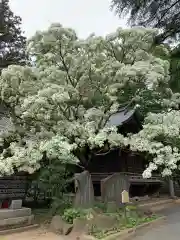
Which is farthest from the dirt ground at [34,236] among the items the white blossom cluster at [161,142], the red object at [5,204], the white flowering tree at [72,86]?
the white blossom cluster at [161,142]

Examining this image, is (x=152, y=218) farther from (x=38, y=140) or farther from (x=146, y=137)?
(x=38, y=140)

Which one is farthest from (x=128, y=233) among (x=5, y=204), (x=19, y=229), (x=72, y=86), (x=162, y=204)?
(x=162, y=204)

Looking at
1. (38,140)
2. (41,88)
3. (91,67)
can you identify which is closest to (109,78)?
(91,67)

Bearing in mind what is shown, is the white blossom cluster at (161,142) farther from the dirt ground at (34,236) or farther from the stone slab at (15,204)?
the stone slab at (15,204)

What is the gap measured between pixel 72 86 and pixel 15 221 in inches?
209

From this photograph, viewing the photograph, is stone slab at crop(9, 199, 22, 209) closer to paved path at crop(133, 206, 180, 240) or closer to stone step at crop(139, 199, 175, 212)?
paved path at crop(133, 206, 180, 240)

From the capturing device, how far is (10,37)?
87.1 ft

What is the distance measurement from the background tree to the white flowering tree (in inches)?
593

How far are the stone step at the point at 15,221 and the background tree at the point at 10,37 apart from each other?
18.1 metres

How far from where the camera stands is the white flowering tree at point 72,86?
10.7 metres

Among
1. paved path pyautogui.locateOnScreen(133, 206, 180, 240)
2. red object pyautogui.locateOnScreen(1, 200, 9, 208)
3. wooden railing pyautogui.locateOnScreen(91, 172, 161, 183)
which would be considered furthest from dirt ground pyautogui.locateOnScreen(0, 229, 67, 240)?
wooden railing pyautogui.locateOnScreen(91, 172, 161, 183)

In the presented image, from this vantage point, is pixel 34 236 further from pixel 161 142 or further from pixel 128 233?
pixel 161 142

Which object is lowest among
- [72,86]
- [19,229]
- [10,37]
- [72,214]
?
[19,229]

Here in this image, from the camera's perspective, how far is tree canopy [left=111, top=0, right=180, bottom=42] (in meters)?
17.4
